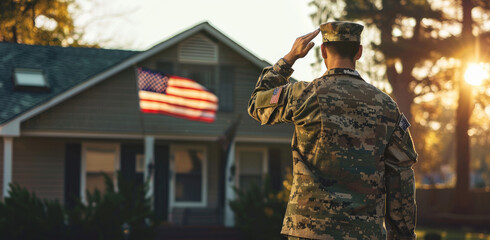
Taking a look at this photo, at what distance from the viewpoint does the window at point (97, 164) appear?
20750 mm

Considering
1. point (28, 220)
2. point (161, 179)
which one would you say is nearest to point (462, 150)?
point (161, 179)

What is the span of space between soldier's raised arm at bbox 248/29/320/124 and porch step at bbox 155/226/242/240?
15.7 meters

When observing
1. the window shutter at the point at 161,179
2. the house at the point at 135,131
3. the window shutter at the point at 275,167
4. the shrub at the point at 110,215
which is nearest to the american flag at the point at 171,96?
the house at the point at 135,131

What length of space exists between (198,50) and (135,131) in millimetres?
2836

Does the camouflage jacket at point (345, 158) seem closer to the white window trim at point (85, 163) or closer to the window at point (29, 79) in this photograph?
the white window trim at point (85, 163)

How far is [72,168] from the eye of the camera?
2055 cm

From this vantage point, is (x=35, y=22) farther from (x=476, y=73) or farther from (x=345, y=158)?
(x=345, y=158)

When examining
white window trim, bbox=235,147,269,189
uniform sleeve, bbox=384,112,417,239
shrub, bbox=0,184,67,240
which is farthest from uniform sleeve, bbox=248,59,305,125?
white window trim, bbox=235,147,269,189

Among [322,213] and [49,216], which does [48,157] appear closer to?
[49,216]

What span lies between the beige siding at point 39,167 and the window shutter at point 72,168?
142 millimetres

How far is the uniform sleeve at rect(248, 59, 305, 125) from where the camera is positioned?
3.63m

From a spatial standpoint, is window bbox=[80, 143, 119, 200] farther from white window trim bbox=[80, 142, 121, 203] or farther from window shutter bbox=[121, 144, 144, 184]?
window shutter bbox=[121, 144, 144, 184]

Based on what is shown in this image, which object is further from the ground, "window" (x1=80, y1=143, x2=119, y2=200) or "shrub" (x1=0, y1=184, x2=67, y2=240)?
"window" (x1=80, y1=143, x2=119, y2=200)

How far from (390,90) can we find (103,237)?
25315 mm
